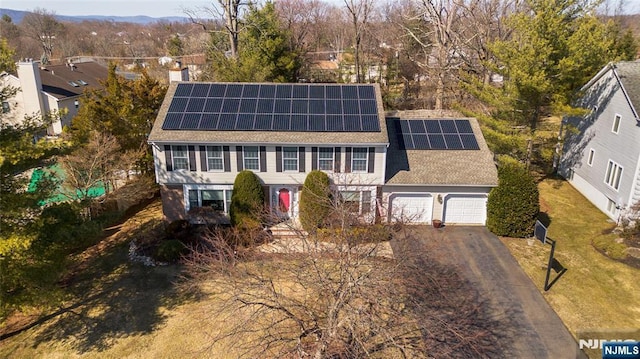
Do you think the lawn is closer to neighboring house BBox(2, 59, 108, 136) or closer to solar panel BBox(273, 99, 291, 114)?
solar panel BBox(273, 99, 291, 114)

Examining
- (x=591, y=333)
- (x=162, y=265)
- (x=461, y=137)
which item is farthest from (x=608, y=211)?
(x=162, y=265)

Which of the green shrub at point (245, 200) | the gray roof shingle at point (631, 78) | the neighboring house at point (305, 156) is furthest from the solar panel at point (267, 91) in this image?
the gray roof shingle at point (631, 78)

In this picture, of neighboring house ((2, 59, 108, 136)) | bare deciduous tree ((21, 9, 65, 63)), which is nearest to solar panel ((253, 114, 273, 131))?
neighboring house ((2, 59, 108, 136))

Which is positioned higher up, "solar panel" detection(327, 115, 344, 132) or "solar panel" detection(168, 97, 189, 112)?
"solar panel" detection(168, 97, 189, 112)

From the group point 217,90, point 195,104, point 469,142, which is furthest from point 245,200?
point 469,142

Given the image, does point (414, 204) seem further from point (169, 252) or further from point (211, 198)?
point (169, 252)

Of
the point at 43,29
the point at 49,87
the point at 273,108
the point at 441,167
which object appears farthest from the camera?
the point at 43,29
